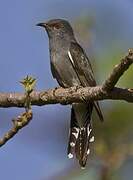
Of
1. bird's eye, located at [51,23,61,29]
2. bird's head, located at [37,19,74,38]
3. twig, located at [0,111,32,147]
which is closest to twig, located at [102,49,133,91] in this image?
twig, located at [0,111,32,147]

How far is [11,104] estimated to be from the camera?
3482 millimetres

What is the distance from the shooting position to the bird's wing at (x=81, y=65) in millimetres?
4805

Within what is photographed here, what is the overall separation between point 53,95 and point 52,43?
7.90 feet

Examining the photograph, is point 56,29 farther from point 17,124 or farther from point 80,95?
point 17,124

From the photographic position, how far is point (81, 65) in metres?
5.16

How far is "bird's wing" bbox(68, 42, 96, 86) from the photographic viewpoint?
480 centimetres

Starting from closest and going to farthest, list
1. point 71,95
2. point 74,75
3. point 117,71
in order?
1. point 117,71
2. point 71,95
3. point 74,75

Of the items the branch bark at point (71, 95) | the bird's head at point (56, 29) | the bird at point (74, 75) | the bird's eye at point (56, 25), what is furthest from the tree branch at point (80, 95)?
the bird's eye at point (56, 25)

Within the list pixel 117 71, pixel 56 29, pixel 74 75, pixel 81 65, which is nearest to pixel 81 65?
pixel 81 65

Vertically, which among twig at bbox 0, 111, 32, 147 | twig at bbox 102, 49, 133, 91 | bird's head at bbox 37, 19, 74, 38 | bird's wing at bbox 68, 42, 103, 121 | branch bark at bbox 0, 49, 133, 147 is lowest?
twig at bbox 0, 111, 32, 147

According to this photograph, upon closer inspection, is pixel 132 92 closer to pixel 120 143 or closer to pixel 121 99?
pixel 121 99

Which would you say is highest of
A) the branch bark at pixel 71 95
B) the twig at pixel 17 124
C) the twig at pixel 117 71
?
the twig at pixel 117 71

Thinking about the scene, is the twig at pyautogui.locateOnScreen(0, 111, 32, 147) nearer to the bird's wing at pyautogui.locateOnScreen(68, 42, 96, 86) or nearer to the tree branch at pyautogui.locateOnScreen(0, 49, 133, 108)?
the tree branch at pyautogui.locateOnScreen(0, 49, 133, 108)

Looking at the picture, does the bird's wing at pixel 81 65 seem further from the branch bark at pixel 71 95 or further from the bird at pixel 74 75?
the branch bark at pixel 71 95
